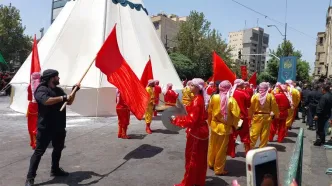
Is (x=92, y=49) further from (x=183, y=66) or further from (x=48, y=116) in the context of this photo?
(x=183, y=66)

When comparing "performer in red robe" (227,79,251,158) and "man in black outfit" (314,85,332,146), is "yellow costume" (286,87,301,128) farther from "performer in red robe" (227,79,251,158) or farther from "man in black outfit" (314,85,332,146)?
"performer in red robe" (227,79,251,158)

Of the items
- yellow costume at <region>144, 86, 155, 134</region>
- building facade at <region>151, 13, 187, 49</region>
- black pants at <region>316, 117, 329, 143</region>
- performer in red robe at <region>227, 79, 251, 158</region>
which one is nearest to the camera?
performer in red robe at <region>227, 79, 251, 158</region>

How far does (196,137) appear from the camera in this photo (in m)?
4.43

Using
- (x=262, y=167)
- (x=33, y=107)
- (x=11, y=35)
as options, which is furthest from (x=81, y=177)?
(x=11, y=35)

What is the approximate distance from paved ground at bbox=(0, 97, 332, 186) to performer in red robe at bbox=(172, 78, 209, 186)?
47 centimetres

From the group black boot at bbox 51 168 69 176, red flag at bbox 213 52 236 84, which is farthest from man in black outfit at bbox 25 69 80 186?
red flag at bbox 213 52 236 84

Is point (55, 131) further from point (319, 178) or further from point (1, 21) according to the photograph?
point (1, 21)

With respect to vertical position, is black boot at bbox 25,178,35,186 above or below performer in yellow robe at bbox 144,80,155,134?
below

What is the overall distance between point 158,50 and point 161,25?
47400 mm

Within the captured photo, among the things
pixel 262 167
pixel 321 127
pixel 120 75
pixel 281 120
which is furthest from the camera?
pixel 281 120

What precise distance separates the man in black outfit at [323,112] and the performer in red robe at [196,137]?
15.2 ft

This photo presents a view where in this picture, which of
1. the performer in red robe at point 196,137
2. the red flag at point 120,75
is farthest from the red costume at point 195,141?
the red flag at point 120,75

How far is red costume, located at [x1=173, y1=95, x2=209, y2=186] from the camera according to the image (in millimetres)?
4371

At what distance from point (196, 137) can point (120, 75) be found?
6.87 ft
